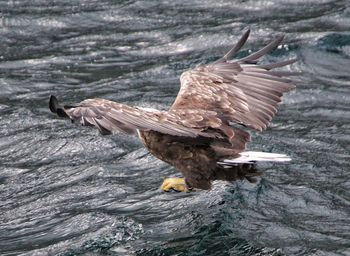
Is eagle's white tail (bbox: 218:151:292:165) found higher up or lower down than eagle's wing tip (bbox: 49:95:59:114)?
lower down

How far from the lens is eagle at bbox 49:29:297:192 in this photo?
768cm

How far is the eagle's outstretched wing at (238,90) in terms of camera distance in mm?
9203

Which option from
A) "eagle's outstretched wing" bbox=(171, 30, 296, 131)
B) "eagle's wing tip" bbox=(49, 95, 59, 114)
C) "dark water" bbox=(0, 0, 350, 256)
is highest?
"eagle's wing tip" bbox=(49, 95, 59, 114)

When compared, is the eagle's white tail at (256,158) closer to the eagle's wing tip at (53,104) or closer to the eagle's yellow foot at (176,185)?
the eagle's yellow foot at (176,185)

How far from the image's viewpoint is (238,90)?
964cm

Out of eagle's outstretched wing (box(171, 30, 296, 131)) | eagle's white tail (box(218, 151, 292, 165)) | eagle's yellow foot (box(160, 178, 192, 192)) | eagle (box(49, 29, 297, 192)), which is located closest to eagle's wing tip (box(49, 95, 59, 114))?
eagle (box(49, 29, 297, 192))

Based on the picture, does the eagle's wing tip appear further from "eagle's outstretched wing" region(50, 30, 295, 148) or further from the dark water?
the dark water

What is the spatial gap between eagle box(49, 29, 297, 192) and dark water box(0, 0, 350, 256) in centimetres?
55

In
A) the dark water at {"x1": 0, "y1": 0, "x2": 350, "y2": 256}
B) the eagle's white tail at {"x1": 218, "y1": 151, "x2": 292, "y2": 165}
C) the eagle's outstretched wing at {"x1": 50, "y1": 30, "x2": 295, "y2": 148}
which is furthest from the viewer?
the dark water at {"x1": 0, "y1": 0, "x2": 350, "y2": 256}

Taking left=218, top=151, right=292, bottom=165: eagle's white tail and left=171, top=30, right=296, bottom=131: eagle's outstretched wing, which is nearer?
left=218, top=151, right=292, bottom=165: eagle's white tail

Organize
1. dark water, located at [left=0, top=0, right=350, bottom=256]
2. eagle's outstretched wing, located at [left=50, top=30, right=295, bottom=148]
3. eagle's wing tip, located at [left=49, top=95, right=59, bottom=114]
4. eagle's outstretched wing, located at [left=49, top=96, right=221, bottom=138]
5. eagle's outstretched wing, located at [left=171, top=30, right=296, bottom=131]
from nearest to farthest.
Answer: eagle's wing tip, located at [left=49, top=95, right=59, bottom=114]
eagle's outstretched wing, located at [left=49, top=96, right=221, bottom=138]
eagle's outstretched wing, located at [left=50, top=30, right=295, bottom=148]
dark water, located at [left=0, top=0, right=350, bottom=256]
eagle's outstretched wing, located at [left=171, top=30, right=296, bottom=131]

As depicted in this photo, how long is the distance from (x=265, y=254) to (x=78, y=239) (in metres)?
1.66

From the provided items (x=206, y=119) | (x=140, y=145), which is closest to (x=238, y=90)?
(x=206, y=119)

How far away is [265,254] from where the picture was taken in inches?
329
